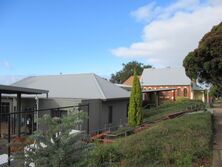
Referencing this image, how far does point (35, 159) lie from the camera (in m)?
4.94

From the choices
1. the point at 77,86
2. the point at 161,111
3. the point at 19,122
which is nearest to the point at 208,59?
the point at 19,122

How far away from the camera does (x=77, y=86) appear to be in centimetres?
2972

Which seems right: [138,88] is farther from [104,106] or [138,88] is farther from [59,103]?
[59,103]

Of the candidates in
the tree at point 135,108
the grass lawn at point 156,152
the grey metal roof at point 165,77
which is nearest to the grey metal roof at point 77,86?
the tree at point 135,108

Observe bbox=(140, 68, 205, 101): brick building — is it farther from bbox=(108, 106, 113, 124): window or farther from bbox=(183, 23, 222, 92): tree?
bbox=(183, 23, 222, 92): tree

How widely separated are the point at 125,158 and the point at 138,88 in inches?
605

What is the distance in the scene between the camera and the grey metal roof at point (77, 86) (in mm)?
27688

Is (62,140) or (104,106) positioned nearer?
Result: (62,140)

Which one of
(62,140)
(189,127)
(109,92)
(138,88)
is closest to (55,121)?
(62,140)

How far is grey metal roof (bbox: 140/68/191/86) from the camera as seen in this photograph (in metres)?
73.4

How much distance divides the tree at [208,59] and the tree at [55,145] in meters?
14.0

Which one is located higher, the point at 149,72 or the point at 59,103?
the point at 149,72

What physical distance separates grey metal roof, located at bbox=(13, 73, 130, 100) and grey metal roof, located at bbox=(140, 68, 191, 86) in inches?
1684

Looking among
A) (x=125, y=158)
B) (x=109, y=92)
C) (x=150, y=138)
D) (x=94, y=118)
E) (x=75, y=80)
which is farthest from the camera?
(x=75, y=80)
